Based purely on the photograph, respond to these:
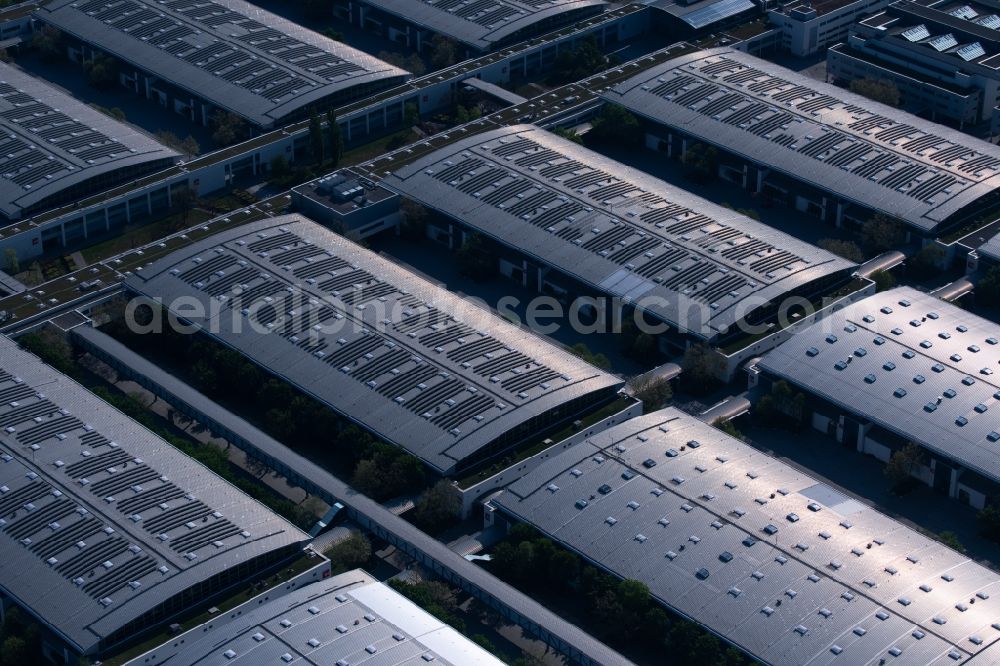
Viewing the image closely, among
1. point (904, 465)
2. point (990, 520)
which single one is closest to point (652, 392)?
point (904, 465)

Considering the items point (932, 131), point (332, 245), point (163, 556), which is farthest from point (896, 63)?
point (163, 556)

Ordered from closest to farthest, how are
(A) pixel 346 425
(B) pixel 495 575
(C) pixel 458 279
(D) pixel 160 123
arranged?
(B) pixel 495 575
(A) pixel 346 425
(C) pixel 458 279
(D) pixel 160 123

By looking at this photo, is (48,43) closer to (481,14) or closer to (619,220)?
(481,14)

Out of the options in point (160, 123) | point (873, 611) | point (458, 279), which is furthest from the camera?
point (160, 123)

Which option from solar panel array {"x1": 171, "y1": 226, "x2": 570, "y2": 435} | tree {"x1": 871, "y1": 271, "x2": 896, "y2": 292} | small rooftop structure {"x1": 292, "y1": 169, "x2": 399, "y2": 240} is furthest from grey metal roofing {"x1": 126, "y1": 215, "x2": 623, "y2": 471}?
tree {"x1": 871, "y1": 271, "x2": 896, "y2": 292}

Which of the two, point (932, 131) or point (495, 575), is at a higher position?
point (932, 131)

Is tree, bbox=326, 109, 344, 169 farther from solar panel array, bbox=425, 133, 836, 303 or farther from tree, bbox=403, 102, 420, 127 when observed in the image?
solar panel array, bbox=425, 133, 836, 303

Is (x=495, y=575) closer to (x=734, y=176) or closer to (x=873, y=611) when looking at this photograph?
(x=873, y=611)
